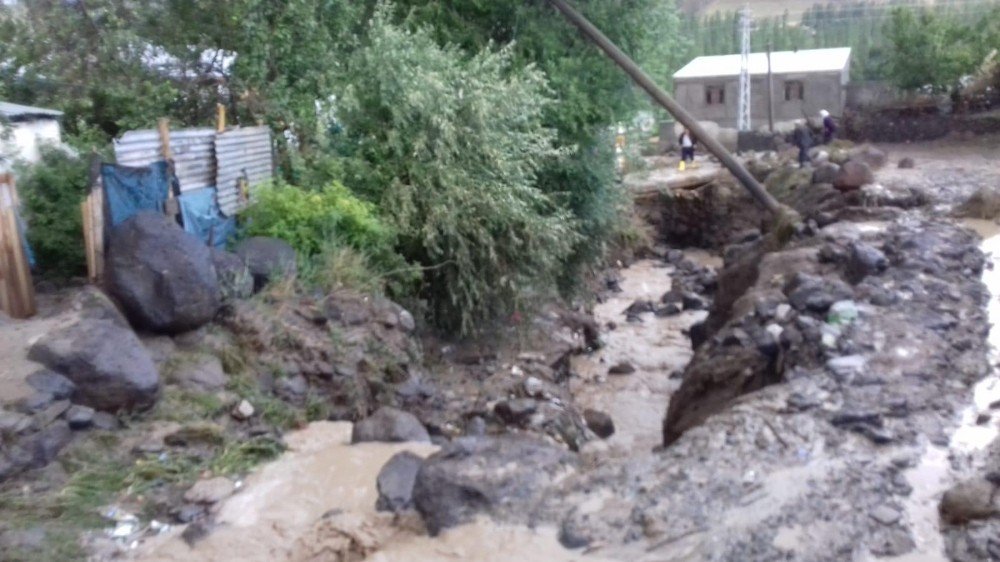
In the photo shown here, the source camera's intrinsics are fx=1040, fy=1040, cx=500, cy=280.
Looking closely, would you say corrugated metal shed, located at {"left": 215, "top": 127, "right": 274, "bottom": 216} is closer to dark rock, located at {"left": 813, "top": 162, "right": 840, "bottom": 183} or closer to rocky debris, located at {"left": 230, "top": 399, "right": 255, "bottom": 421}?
rocky debris, located at {"left": 230, "top": 399, "right": 255, "bottom": 421}

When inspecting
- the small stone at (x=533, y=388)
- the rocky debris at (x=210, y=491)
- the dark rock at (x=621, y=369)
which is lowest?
the dark rock at (x=621, y=369)

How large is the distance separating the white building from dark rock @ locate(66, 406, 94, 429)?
135 inches

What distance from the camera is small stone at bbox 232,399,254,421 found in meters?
10.1

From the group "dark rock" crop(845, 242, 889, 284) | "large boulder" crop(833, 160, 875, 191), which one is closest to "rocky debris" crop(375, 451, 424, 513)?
"dark rock" crop(845, 242, 889, 284)

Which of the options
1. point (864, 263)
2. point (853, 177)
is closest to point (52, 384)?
point (864, 263)

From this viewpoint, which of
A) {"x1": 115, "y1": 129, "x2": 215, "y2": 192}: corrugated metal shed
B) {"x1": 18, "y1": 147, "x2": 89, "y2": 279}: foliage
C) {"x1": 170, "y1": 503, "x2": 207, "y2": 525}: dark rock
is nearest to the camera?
{"x1": 170, "y1": 503, "x2": 207, "y2": 525}: dark rock

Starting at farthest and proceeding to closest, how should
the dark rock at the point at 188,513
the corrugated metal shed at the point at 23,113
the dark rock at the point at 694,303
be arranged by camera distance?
the dark rock at the point at 694,303, the corrugated metal shed at the point at 23,113, the dark rock at the point at 188,513

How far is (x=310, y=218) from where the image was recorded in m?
12.6

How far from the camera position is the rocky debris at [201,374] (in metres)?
10.2

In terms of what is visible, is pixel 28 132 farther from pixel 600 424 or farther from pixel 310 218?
pixel 600 424

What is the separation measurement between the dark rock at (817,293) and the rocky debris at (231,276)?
20.5 feet

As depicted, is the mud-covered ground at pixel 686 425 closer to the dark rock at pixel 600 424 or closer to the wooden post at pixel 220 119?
the dark rock at pixel 600 424

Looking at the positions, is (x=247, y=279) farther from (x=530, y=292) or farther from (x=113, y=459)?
(x=530, y=292)

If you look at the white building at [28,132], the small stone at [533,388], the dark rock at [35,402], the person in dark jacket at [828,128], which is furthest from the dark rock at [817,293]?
the person in dark jacket at [828,128]
